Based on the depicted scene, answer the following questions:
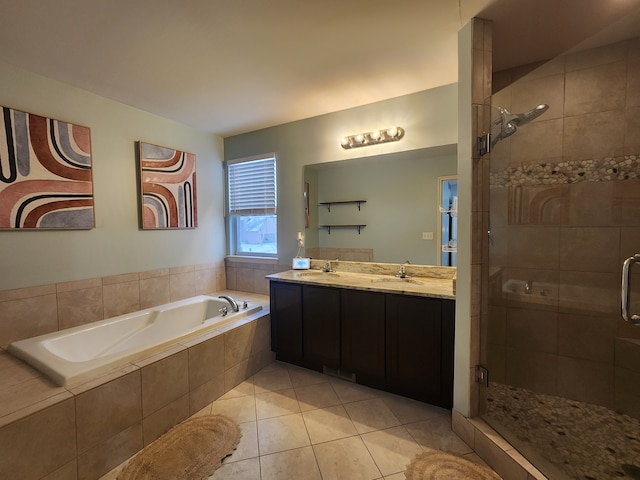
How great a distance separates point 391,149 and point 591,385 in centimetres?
221

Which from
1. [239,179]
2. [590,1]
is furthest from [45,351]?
[590,1]

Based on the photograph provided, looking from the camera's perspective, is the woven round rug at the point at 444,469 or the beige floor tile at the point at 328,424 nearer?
the woven round rug at the point at 444,469

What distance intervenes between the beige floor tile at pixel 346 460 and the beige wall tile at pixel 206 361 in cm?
92

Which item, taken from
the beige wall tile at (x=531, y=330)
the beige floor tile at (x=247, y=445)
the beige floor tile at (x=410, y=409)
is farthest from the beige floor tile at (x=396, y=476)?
the beige wall tile at (x=531, y=330)

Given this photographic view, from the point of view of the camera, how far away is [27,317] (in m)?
2.03

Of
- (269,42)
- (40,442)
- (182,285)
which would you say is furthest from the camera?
(182,285)

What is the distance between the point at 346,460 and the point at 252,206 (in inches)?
106

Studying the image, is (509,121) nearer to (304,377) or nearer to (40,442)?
(304,377)

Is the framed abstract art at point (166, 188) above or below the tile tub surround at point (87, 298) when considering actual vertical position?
above

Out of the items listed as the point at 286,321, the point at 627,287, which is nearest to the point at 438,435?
the point at 627,287

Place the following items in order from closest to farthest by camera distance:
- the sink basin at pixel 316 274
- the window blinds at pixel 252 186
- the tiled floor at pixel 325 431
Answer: the tiled floor at pixel 325 431 → the sink basin at pixel 316 274 → the window blinds at pixel 252 186

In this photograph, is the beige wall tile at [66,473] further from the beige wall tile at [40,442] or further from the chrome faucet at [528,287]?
the chrome faucet at [528,287]

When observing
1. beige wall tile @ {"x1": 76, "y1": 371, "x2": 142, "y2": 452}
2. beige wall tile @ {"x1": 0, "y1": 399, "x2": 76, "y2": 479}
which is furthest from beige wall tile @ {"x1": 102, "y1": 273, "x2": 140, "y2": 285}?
beige wall tile @ {"x1": 0, "y1": 399, "x2": 76, "y2": 479}

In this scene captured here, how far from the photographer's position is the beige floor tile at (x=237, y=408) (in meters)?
1.92
